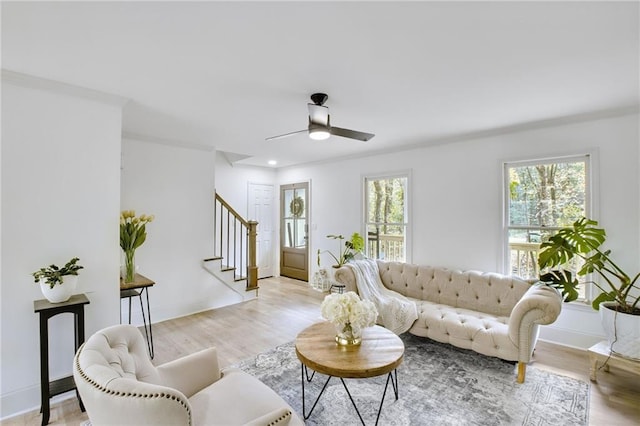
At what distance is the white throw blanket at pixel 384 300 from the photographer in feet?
10.5

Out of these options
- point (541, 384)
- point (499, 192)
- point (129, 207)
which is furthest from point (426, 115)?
point (129, 207)

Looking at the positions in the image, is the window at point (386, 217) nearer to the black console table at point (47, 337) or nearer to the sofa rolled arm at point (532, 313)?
the sofa rolled arm at point (532, 313)

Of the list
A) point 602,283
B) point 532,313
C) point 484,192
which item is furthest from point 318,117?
point 602,283

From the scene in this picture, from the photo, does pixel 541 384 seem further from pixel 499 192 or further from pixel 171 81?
pixel 171 81

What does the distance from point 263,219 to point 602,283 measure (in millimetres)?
5617

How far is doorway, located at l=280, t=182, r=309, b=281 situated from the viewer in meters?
6.29

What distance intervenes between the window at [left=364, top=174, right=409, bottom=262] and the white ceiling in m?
1.71

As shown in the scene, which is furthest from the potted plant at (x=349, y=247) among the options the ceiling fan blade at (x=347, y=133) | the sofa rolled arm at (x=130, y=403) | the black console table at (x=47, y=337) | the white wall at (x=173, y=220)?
the sofa rolled arm at (x=130, y=403)

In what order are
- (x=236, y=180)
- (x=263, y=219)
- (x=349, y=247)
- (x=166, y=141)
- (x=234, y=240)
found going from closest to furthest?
1. (x=166, y=141)
2. (x=349, y=247)
3. (x=234, y=240)
4. (x=236, y=180)
5. (x=263, y=219)

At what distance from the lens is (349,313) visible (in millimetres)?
2018

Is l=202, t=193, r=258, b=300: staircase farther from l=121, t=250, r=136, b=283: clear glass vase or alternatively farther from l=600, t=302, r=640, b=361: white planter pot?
l=600, t=302, r=640, b=361: white planter pot

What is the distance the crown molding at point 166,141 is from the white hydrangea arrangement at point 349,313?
340cm

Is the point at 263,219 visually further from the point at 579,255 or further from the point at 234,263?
the point at 579,255

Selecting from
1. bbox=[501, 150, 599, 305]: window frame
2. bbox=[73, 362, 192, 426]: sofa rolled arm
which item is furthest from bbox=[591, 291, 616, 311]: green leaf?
bbox=[73, 362, 192, 426]: sofa rolled arm
